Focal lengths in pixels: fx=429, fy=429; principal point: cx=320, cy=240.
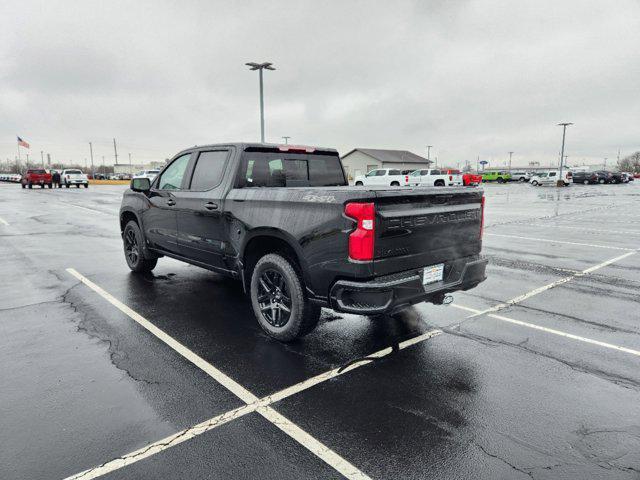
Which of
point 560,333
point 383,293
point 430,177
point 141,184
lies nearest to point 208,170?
point 141,184

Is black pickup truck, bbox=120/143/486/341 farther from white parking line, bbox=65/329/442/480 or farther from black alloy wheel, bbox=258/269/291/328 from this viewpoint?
white parking line, bbox=65/329/442/480

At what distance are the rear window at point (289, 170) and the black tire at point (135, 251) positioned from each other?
2696 mm

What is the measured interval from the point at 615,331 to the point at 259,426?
12.9 ft

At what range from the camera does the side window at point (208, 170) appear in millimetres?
5059

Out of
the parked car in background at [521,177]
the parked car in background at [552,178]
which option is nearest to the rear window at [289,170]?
the parked car in background at [552,178]

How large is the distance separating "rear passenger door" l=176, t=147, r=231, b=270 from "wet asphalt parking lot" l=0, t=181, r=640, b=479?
73 cm

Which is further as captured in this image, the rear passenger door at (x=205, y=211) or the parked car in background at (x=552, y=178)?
Answer: the parked car in background at (x=552, y=178)

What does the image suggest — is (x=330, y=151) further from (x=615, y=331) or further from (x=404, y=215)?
(x=615, y=331)

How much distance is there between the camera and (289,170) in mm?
5301

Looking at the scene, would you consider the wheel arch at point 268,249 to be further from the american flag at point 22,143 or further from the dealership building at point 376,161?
the dealership building at point 376,161

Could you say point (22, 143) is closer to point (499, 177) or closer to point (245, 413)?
point (499, 177)

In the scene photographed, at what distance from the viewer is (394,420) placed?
293 centimetres

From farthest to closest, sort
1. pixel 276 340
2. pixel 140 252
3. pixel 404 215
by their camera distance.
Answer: pixel 140 252 < pixel 276 340 < pixel 404 215

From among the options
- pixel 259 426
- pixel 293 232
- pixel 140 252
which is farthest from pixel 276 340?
pixel 140 252
